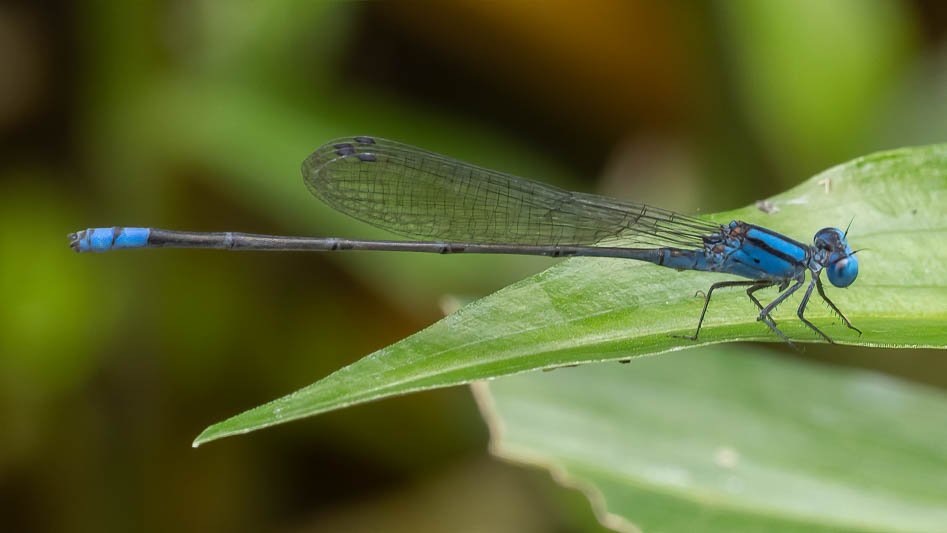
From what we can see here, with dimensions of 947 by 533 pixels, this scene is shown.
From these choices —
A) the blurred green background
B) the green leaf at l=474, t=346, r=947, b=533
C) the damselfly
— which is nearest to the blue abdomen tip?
the damselfly

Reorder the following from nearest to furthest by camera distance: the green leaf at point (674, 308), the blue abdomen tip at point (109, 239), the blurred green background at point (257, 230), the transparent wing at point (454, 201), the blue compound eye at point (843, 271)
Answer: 1. the green leaf at point (674, 308)
2. the blue compound eye at point (843, 271)
3. the blue abdomen tip at point (109, 239)
4. the transparent wing at point (454, 201)
5. the blurred green background at point (257, 230)

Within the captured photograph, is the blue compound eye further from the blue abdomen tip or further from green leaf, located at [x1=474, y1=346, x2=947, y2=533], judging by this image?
the blue abdomen tip

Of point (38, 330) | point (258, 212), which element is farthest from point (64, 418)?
point (258, 212)

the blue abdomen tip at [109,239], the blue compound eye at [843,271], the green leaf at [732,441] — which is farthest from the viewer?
the blue abdomen tip at [109,239]

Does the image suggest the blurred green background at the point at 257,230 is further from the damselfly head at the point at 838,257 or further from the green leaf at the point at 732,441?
the damselfly head at the point at 838,257

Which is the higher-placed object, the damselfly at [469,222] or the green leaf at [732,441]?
the damselfly at [469,222]

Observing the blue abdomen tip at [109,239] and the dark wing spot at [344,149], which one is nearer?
the blue abdomen tip at [109,239]

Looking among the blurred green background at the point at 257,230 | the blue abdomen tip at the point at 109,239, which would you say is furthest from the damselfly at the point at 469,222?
the blurred green background at the point at 257,230
